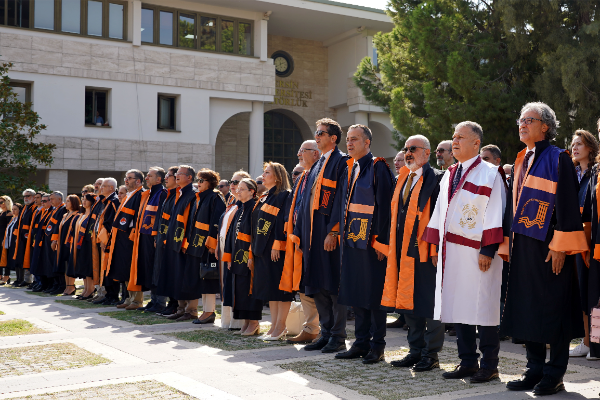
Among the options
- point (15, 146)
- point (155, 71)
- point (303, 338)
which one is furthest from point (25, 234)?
point (155, 71)

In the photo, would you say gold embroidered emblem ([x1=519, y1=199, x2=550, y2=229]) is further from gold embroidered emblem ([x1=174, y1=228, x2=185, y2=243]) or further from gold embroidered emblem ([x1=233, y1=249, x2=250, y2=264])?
gold embroidered emblem ([x1=174, y1=228, x2=185, y2=243])

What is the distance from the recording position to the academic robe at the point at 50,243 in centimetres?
1441

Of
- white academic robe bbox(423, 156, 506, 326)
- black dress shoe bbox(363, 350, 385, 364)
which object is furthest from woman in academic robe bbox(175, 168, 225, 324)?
white academic robe bbox(423, 156, 506, 326)

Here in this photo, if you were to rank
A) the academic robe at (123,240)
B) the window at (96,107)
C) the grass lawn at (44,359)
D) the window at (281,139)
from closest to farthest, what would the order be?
the grass lawn at (44,359) < the academic robe at (123,240) < the window at (96,107) < the window at (281,139)

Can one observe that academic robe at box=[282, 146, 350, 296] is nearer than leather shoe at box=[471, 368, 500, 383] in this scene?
No

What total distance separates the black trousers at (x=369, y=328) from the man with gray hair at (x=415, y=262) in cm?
29

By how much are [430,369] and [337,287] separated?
138cm

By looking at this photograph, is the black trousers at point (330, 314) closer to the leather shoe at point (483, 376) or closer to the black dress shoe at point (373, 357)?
the black dress shoe at point (373, 357)

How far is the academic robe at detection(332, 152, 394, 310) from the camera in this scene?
6.41m

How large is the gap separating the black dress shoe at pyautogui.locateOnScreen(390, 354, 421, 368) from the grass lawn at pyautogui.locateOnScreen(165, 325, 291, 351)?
1.74 meters

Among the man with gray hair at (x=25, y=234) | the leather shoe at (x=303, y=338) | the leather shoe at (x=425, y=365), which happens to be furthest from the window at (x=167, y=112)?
the leather shoe at (x=425, y=365)

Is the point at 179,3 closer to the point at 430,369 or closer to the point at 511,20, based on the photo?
the point at 511,20

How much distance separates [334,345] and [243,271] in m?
1.87

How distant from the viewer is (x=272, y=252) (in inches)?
311
